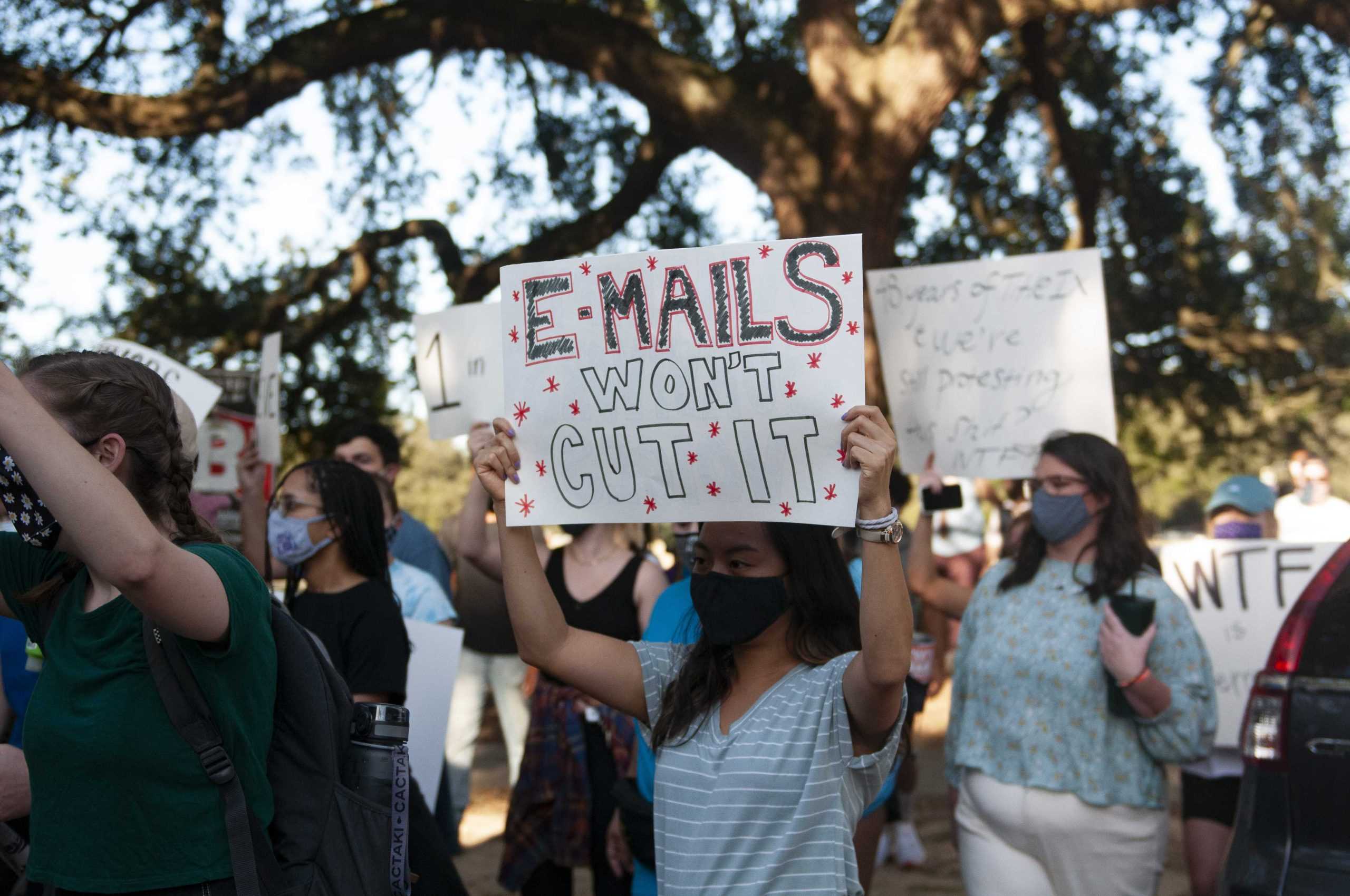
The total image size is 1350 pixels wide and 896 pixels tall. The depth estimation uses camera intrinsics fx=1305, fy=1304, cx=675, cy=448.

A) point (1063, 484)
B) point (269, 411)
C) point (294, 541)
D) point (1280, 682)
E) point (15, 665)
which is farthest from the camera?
point (269, 411)

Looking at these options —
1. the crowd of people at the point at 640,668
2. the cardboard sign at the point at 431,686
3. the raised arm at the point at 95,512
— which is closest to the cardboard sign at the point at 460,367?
the crowd of people at the point at 640,668

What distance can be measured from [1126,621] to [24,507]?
110 inches

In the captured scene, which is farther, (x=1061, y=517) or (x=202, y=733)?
(x=1061, y=517)

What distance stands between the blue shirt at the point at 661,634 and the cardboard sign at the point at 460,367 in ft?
5.86

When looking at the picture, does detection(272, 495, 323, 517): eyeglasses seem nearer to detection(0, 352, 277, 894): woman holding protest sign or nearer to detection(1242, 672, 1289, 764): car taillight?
detection(0, 352, 277, 894): woman holding protest sign

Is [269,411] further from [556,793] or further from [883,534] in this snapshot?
[883,534]

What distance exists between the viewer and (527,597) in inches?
109

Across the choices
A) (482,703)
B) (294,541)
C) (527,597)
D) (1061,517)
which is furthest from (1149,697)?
(482,703)

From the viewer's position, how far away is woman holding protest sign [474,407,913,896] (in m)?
2.37

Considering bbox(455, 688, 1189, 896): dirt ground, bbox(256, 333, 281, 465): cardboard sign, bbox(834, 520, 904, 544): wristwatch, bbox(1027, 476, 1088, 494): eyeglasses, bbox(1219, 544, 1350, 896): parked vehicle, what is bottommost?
bbox(455, 688, 1189, 896): dirt ground

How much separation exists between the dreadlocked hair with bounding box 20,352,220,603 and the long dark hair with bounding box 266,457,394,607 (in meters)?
1.48

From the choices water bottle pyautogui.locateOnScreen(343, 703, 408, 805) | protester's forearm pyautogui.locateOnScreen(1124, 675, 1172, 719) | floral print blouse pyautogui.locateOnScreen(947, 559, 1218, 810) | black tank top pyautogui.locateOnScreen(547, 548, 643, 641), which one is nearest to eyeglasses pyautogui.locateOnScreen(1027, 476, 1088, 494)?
floral print blouse pyautogui.locateOnScreen(947, 559, 1218, 810)

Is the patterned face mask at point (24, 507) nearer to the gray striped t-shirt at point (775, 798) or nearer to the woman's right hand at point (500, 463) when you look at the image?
the woman's right hand at point (500, 463)

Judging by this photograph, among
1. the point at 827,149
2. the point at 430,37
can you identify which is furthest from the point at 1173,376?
the point at 430,37
